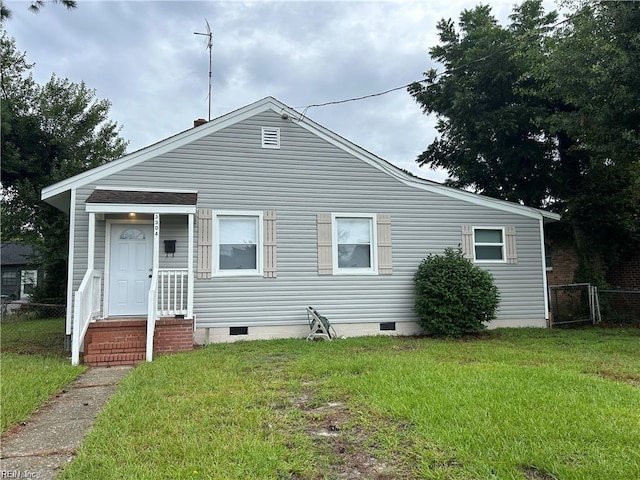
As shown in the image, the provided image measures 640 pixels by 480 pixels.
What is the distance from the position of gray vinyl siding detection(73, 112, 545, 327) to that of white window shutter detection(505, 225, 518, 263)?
8.2 inches

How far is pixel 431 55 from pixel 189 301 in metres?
12.8

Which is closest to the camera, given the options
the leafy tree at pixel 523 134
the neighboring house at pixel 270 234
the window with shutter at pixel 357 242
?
the neighboring house at pixel 270 234

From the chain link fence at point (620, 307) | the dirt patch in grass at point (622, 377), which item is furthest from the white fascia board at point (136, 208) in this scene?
the chain link fence at point (620, 307)

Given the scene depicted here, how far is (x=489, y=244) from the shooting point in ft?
33.6

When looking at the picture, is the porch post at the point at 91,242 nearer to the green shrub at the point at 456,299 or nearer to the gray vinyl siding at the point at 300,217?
the gray vinyl siding at the point at 300,217

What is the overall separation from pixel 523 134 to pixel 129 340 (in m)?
12.9

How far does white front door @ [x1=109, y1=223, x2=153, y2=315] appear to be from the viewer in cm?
823

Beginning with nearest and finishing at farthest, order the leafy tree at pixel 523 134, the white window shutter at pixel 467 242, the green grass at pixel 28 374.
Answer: the green grass at pixel 28 374 < the white window shutter at pixel 467 242 < the leafy tree at pixel 523 134

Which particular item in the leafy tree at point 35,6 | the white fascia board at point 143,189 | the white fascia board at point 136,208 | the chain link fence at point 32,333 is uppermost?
the leafy tree at point 35,6

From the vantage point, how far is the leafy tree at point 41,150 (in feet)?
49.7

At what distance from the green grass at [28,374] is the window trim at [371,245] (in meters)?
5.17

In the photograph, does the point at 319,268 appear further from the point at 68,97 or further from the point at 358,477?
the point at 68,97

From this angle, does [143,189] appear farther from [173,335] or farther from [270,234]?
[173,335]

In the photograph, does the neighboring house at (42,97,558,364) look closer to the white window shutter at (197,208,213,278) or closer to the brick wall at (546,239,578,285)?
the white window shutter at (197,208,213,278)
